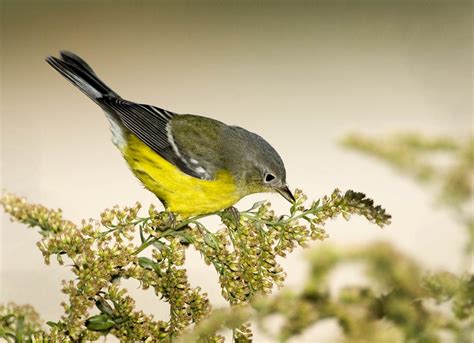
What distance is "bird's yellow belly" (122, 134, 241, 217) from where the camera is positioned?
790 mm

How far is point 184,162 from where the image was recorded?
33.0 inches

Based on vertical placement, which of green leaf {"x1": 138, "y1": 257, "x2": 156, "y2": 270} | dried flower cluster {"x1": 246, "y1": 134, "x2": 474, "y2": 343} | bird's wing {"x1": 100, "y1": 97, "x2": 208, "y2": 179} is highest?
bird's wing {"x1": 100, "y1": 97, "x2": 208, "y2": 179}

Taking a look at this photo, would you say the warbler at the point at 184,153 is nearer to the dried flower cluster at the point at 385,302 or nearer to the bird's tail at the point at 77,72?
the bird's tail at the point at 77,72

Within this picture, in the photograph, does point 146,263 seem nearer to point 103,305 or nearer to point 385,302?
point 103,305

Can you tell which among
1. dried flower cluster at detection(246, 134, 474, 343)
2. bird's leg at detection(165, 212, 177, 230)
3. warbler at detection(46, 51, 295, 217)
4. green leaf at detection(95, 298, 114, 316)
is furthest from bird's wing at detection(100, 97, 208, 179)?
dried flower cluster at detection(246, 134, 474, 343)

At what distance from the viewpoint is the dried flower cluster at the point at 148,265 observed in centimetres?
45

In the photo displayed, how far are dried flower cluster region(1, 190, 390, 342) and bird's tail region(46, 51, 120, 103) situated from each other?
355 mm

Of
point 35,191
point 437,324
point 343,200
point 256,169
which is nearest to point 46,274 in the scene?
point 35,191

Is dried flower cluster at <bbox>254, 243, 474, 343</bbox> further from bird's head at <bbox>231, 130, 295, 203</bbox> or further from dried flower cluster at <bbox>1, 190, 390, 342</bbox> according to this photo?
bird's head at <bbox>231, 130, 295, 203</bbox>

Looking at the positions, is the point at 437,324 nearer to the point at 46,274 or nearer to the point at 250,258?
the point at 250,258

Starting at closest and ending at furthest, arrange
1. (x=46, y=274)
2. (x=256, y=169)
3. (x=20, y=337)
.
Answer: (x=20, y=337) < (x=256, y=169) < (x=46, y=274)

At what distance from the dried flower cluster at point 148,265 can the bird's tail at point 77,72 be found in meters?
0.35

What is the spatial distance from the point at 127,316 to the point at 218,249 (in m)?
0.09

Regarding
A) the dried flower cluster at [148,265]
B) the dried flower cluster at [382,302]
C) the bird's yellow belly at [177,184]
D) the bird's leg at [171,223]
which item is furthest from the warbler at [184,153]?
the dried flower cluster at [382,302]
